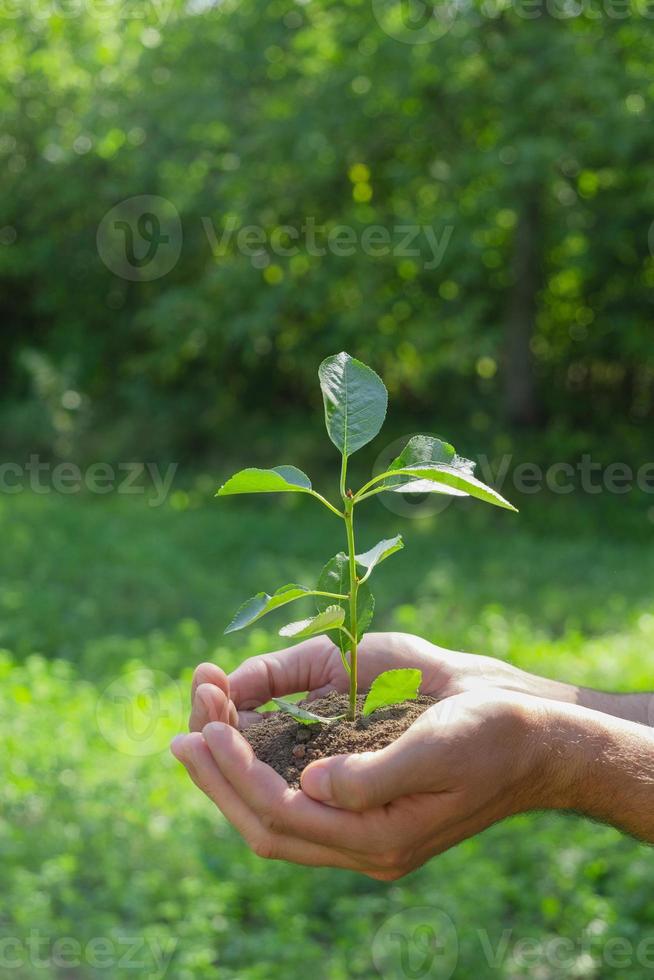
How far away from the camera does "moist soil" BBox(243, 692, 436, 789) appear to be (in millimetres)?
1422

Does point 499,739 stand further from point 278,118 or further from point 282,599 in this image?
point 278,118

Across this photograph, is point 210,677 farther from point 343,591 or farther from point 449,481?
point 449,481

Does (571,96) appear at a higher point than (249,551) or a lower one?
higher

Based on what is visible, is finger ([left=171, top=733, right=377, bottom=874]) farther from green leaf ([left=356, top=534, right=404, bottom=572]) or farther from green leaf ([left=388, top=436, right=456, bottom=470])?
green leaf ([left=388, top=436, right=456, bottom=470])

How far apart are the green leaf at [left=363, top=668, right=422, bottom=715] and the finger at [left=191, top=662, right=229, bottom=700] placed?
22cm

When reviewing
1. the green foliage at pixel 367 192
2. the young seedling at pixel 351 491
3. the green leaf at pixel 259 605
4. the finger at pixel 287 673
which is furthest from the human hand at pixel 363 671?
the green foliage at pixel 367 192

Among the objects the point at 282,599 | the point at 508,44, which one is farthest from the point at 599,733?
the point at 508,44

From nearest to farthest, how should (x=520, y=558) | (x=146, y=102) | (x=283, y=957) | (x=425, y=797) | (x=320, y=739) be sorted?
1. (x=425, y=797)
2. (x=320, y=739)
3. (x=283, y=957)
4. (x=520, y=558)
5. (x=146, y=102)

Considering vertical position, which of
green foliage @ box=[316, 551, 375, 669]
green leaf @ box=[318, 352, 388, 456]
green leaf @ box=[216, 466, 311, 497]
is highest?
green leaf @ box=[318, 352, 388, 456]

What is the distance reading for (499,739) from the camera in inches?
54.2

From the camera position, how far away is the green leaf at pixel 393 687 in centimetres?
143

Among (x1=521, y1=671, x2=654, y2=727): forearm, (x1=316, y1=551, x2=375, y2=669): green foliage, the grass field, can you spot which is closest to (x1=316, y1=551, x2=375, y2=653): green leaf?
(x1=316, y1=551, x2=375, y2=669): green foliage

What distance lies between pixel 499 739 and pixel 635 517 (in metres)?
8.05

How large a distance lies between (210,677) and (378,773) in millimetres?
359
